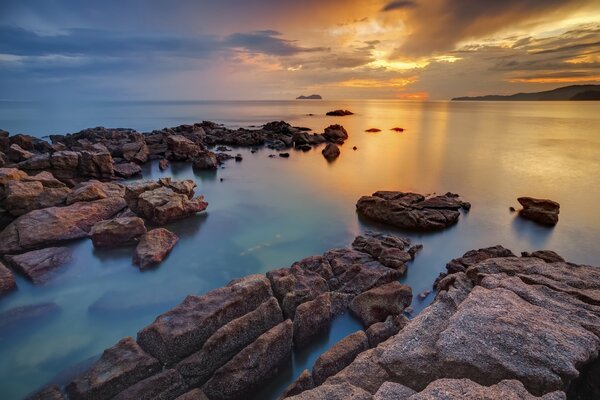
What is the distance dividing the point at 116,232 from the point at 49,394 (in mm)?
6917

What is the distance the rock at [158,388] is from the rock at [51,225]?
28.9ft

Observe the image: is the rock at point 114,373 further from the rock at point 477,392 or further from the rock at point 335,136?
the rock at point 335,136

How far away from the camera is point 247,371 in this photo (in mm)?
5836

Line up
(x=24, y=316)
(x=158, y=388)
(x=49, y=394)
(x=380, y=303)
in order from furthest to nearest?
(x=24, y=316), (x=380, y=303), (x=49, y=394), (x=158, y=388)

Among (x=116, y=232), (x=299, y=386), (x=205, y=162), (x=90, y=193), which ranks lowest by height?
(x=299, y=386)

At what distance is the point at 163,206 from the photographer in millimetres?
14305

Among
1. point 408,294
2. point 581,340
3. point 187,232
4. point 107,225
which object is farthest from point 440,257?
point 107,225

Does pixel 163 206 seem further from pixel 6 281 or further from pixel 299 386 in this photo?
pixel 299 386

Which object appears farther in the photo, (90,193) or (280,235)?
(90,193)

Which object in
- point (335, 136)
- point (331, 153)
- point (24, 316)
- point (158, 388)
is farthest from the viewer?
point (335, 136)

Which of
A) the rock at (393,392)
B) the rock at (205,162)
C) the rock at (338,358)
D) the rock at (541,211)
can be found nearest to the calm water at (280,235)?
the rock at (541,211)

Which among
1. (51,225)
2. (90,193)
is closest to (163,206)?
(90,193)

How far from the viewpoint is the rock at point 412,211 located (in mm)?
13711

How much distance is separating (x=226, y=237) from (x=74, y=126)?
51923 mm
